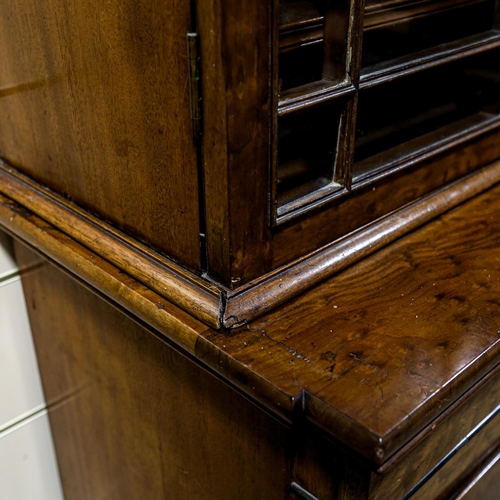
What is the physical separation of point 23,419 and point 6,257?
0.27 metres

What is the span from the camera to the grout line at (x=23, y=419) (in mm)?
940

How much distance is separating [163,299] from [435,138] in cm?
37

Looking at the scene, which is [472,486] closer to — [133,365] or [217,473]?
[217,473]

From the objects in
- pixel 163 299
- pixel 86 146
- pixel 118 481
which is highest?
pixel 86 146

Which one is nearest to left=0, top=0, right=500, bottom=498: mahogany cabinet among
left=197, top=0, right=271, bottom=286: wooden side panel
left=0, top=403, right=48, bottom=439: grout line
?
left=197, top=0, right=271, bottom=286: wooden side panel

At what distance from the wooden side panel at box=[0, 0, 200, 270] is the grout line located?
408mm

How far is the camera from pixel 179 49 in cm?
49

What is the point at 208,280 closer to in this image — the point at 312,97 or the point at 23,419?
the point at 312,97

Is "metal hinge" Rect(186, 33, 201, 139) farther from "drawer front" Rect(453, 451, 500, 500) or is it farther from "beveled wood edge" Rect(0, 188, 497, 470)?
"drawer front" Rect(453, 451, 500, 500)

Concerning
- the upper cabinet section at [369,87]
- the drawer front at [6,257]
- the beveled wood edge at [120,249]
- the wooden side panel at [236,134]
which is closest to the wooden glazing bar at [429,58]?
the upper cabinet section at [369,87]

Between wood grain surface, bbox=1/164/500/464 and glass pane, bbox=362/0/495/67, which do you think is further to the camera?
glass pane, bbox=362/0/495/67

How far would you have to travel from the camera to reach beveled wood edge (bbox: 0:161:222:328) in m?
0.56

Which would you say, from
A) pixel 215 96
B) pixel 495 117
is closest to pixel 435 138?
pixel 495 117

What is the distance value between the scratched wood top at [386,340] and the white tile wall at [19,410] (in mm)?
447
